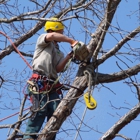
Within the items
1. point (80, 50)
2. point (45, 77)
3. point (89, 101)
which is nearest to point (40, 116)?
point (45, 77)

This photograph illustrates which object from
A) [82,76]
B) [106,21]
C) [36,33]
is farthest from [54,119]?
[36,33]

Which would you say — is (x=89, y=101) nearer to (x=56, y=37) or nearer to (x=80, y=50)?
(x=80, y=50)

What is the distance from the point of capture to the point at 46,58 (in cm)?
471

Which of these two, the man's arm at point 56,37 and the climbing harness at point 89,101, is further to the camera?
the man's arm at point 56,37

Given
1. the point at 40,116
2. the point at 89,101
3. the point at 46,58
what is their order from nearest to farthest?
the point at 89,101, the point at 40,116, the point at 46,58

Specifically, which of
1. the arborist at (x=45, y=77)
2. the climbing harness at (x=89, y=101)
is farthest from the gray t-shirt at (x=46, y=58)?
the climbing harness at (x=89, y=101)

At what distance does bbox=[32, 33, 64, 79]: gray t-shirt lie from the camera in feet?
15.4

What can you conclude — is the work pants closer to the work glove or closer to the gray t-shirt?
the gray t-shirt

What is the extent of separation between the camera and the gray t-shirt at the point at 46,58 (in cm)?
469

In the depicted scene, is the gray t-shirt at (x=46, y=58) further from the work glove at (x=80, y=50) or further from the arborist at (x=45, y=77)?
the work glove at (x=80, y=50)

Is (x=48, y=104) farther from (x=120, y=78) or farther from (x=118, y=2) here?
(x=118, y=2)

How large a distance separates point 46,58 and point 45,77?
0.65 feet

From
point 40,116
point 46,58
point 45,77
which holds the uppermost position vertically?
point 46,58

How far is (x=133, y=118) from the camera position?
459 cm
